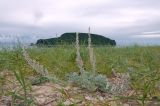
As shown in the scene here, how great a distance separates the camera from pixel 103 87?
459cm

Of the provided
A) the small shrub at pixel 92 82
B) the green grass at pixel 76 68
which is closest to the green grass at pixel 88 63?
the green grass at pixel 76 68

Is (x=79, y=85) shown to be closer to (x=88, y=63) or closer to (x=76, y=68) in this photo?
(x=76, y=68)

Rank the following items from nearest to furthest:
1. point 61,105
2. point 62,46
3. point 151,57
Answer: point 61,105 → point 151,57 → point 62,46

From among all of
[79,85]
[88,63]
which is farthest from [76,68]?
[79,85]

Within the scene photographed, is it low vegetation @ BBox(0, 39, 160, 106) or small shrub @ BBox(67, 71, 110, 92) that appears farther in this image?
small shrub @ BBox(67, 71, 110, 92)

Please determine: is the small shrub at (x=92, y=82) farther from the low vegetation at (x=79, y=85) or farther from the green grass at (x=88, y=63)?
the green grass at (x=88, y=63)

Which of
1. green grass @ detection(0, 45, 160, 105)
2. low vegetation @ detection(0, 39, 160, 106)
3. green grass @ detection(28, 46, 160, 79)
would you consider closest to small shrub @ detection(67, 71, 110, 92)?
low vegetation @ detection(0, 39, 160, 106)

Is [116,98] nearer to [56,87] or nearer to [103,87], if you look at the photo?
[103,87]

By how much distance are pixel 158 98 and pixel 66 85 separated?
37.1 inches

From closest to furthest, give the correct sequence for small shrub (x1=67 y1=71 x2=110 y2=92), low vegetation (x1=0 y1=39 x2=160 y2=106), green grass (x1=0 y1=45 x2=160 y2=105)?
1. low vegetation (x1=0 y1=39 x2=160 y2=106)
2. green grass (x1=0 y1=45 x2=160 y2=105)
3. small shrub (x1=67 y1=71 x2=110 y2=92)

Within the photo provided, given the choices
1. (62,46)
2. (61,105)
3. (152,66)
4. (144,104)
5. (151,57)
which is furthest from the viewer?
(62,46)

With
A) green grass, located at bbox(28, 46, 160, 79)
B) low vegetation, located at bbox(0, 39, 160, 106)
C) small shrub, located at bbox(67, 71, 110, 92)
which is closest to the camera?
low vegetation, located at bbox(0, 39, 160, 106)

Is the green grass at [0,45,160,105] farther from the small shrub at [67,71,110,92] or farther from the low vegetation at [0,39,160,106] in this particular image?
the small shrub at [67,71,110,92]

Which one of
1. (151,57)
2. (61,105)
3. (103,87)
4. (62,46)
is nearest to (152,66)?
(151,57)
